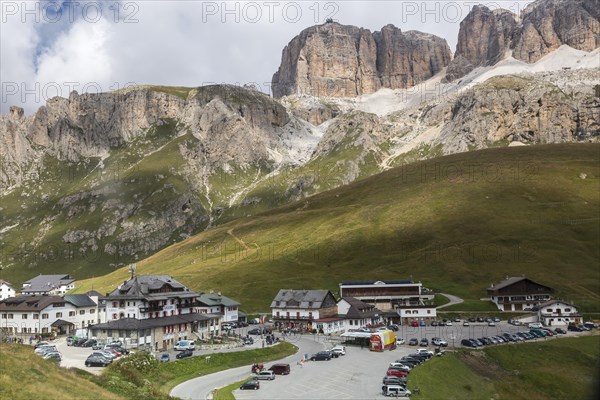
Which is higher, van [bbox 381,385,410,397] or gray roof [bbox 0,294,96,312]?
gray roof [bbox 0,294,96,312]

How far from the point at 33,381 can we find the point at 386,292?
410 feet

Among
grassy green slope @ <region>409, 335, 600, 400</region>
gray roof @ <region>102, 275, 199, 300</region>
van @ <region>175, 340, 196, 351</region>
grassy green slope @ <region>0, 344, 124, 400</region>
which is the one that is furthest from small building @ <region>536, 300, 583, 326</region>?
grassy green slope @ <region>0, 344, 124, 400</region>

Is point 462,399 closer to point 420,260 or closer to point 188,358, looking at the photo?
point 188,358

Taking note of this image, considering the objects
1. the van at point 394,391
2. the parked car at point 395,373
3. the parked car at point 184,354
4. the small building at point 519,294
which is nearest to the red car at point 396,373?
the parked car at point 395,373

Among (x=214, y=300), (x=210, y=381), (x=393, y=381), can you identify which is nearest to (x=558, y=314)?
(x=393, y=381)

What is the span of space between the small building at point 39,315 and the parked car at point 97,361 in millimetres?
57331

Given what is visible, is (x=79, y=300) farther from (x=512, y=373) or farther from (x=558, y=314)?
(x=558, y=314)

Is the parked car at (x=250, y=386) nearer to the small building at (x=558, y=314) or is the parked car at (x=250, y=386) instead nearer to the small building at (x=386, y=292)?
the small building at (x=386, y=292)

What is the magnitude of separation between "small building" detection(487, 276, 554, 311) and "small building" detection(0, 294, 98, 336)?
11107 cm

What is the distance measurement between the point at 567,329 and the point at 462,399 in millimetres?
59405

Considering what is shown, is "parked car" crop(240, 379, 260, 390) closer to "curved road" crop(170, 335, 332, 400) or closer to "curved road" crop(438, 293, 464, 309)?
"curved road" crop(170, 335, 332, 400)

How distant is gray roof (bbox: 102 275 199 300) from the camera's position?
117 meters

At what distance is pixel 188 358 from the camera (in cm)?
8650

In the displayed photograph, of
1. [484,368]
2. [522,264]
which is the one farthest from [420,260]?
[484,368]
